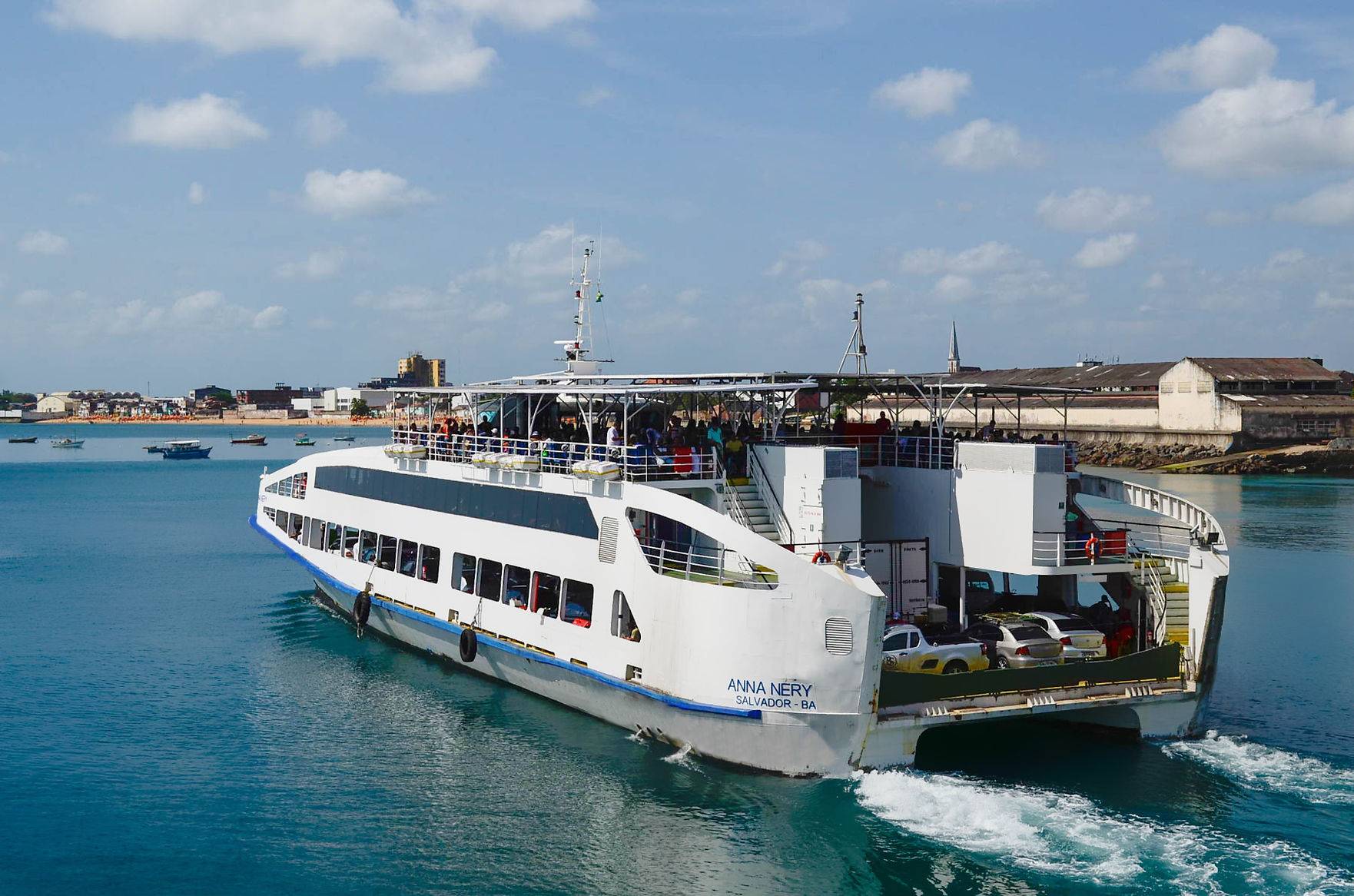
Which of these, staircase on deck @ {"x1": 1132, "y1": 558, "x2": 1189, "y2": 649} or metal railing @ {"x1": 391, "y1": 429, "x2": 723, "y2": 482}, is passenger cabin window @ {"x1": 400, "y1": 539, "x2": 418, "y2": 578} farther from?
staircase on deck @ {"x1": 1132, "y1": 558, "x2": 1189, "y2": 649}

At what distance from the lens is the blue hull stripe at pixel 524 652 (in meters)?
20.1

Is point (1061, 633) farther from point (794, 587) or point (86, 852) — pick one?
point (86, 852)

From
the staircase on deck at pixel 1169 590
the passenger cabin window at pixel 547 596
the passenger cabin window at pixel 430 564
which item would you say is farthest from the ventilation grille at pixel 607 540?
the staircase on deck at pixel 1169 590

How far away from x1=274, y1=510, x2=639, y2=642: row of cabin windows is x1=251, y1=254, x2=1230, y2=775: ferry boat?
60mm

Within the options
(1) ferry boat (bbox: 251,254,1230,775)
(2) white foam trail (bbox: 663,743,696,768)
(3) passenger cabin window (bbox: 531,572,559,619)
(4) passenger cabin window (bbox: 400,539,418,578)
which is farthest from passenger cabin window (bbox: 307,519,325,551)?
(2) white foam trail (bbox: 663,743,696,768)

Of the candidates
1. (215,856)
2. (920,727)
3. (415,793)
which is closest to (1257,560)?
(920,727)

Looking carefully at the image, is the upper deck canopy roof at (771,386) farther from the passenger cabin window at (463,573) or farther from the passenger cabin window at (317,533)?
the passenger cabin window at (317,533)

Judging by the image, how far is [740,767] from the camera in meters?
20.4

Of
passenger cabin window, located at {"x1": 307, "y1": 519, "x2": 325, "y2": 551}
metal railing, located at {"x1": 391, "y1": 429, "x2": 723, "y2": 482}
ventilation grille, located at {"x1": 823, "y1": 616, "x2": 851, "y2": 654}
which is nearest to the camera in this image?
ventilation grille, located at {"x1": 823, "y1": 616, "x2": 851, "y2": 654}

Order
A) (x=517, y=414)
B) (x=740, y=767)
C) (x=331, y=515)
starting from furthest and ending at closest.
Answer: (x=331, y=515), (x=517, y=414), (x=740, y=767)

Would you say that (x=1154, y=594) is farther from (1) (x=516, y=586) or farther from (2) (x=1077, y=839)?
(1) (x=516, y=586)

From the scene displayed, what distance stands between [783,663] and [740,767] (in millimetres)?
2362

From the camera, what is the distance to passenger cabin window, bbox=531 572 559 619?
24359 mm

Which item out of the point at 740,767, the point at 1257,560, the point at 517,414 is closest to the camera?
the point at 740,767
